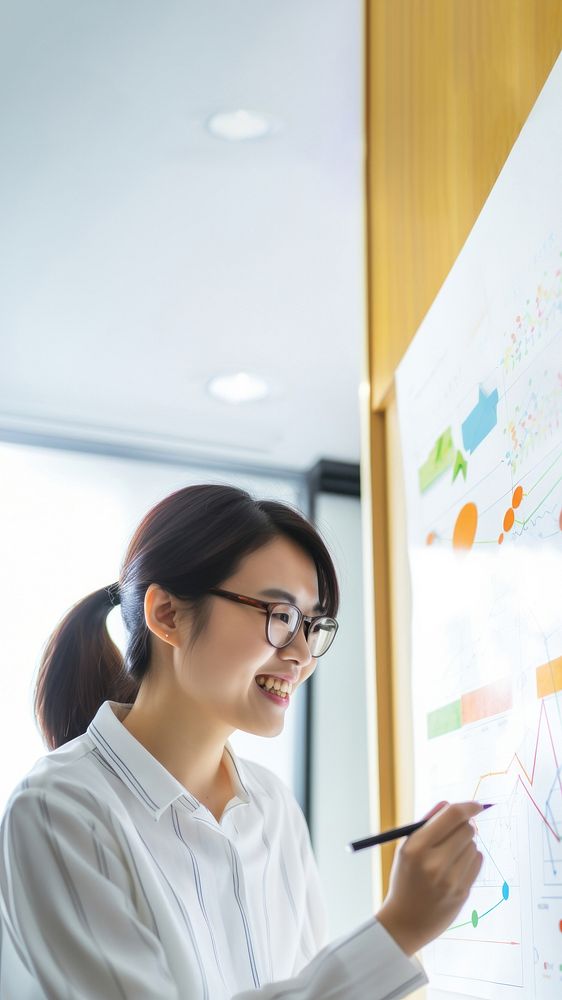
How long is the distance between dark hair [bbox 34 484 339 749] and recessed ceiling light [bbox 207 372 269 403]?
147 centimetres

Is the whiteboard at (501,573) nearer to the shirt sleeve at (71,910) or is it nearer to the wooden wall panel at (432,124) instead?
the wooden wall panel at (432,124)

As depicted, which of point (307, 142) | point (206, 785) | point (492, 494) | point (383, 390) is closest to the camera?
point (492, 494)

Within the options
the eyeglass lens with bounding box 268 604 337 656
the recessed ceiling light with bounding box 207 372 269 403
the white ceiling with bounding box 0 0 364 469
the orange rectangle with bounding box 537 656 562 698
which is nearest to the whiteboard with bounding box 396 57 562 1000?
the orange rectangle with bounding box 537 656 562 698

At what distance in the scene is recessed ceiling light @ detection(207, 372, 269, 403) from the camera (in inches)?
101

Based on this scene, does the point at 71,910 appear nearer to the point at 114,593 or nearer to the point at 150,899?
the point at 150,899

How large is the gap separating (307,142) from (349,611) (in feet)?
5.30

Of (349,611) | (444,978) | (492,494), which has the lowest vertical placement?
(444,978)

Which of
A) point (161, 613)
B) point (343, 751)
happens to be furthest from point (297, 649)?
point (343, 751)

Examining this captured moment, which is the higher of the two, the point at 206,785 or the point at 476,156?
the point at 476,156

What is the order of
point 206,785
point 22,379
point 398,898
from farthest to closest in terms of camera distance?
point 22,379 → point 206,785 → point 398,898

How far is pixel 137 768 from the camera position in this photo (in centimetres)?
92

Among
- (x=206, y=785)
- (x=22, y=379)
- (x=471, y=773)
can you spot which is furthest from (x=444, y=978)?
(x=22, y=379)

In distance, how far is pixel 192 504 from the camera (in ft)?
3.39

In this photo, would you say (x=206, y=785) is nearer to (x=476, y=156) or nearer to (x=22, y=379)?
(x=476, y=156)
